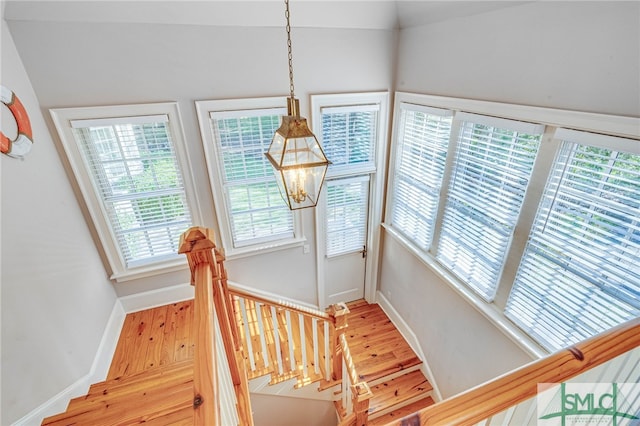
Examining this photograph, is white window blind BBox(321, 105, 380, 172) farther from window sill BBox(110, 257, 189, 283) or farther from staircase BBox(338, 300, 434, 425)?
staircase BBox(338, 300, 434, 425)

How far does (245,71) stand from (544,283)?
293 cm

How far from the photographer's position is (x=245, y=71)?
269 centimetres

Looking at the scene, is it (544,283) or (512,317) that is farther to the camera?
(512,317)

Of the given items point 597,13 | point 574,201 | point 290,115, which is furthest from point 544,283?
point 290,115

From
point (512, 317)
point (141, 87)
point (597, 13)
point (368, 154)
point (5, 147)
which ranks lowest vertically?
point (512, 317)

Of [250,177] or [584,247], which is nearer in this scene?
[584,247]

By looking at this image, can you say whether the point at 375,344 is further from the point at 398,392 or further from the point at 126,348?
the point at 126,348

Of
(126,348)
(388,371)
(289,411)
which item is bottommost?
(388,371)

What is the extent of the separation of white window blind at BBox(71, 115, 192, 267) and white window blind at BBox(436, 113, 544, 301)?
2.62 meters

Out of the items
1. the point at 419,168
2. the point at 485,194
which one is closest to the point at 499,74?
the point at 485,194

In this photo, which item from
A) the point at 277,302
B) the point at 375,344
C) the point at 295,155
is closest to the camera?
the point at 295,155

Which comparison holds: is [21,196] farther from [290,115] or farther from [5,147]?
[290,115]

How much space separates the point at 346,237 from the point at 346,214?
0.33m

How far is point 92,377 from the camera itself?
7.85 ft
